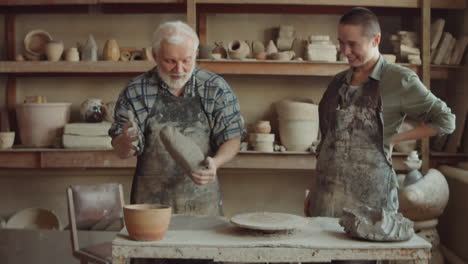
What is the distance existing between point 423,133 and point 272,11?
2353 mm

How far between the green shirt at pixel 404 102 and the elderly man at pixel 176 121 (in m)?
0.67

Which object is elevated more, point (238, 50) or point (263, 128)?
point (238, 50)

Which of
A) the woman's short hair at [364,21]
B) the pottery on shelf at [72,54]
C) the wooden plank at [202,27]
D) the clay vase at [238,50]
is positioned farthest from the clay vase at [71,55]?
the woman's short hair at [364,21]

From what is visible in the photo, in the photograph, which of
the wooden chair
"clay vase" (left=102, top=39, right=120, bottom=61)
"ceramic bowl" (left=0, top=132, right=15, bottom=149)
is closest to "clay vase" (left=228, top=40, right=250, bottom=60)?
"clay vase" (left=102, top=39, right=120, bottom=61)

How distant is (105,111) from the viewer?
14.5 feet

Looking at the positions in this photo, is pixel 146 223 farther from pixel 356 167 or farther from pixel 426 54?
pixel 426 54

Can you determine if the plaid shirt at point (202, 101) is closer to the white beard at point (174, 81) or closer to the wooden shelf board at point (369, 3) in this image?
the white beard at point (174, 81)

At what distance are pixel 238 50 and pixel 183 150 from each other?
2.12 metres

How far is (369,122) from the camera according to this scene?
2.45 meters

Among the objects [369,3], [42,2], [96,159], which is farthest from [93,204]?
[369,3]

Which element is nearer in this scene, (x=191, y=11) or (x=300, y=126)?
(x=191, y=11)

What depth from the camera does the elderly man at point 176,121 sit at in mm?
2537

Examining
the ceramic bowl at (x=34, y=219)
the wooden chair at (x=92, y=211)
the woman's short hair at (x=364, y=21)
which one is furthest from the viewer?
the ceramic bowl at (x=34, y=219)

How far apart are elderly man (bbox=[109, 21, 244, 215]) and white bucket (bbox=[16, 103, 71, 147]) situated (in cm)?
190
